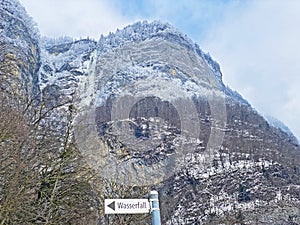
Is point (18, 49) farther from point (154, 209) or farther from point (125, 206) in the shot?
point (154, 209)

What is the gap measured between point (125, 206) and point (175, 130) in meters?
60.0

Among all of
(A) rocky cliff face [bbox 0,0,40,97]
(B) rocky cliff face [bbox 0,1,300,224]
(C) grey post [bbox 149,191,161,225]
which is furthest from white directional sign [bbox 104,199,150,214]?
(B) rocky cliff face [bbox 0,1,300,224]

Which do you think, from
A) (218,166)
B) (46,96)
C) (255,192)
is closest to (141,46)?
(218,166)

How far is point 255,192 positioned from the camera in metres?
67.9

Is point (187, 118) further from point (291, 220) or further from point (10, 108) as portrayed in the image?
point (10, 108)

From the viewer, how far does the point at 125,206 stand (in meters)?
5.30

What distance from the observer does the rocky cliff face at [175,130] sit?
23.9 m

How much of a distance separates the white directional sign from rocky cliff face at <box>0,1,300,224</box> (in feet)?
21.0

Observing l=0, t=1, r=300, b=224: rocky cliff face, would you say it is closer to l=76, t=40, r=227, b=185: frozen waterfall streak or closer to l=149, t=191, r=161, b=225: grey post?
l=76, t=40, r=227, b=185: frozen waterfall streak

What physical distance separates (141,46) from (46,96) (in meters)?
114

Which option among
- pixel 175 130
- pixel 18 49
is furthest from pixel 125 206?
pixel 175 130

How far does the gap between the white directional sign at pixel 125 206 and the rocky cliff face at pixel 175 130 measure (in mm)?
6408

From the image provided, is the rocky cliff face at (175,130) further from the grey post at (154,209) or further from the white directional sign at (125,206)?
the grey post at (154,209)

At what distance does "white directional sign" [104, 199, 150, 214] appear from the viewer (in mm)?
5230
